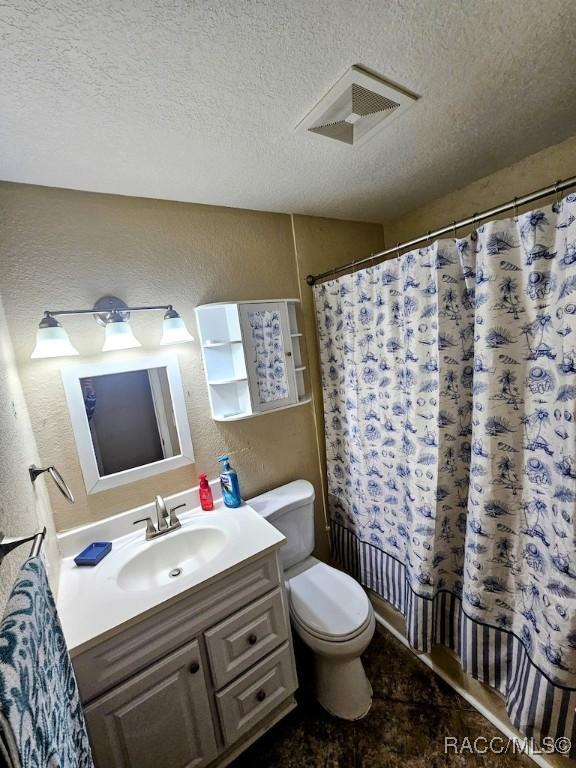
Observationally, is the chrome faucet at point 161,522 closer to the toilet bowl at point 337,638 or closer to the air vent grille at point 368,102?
the toilet bowl at point 337,638

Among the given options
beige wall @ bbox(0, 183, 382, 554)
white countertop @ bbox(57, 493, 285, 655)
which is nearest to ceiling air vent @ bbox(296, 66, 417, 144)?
beige wall @ bbox(0, 183, 382, 554)

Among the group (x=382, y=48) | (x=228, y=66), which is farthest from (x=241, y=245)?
(x=382, y=48)

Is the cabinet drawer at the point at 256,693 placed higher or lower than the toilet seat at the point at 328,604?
lower

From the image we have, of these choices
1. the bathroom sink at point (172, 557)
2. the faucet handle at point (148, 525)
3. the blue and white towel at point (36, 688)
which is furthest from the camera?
the faucet handle at point (148, 525)

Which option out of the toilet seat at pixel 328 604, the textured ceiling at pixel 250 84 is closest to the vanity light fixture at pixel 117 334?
the textured ceiling at pixel 250 84

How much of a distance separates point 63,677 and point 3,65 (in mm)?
1305

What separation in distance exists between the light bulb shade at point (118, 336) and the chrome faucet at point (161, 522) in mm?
666

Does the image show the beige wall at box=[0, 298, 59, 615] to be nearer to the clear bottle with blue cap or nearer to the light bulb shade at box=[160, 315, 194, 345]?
the light bulb shade at box=[160, 315, 194, 345]

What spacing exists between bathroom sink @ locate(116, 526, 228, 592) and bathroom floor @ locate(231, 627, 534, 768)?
2.48ft

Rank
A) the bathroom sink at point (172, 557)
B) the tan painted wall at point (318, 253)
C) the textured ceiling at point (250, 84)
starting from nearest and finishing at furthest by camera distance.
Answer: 1. the textured ceiling at point (250, 84)
2. the bathroom sink at point (172, 557)
3. the tan painted wall at point (318, 253)

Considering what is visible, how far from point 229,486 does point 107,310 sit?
3.07ft

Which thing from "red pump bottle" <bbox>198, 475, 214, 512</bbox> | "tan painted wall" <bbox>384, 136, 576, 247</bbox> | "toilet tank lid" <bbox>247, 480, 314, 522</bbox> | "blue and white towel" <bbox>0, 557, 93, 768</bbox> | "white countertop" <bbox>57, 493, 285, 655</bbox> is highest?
"tan painted wall" <bbox>384, 136, 576, 247</bbox>

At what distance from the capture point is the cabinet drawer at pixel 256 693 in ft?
3.79

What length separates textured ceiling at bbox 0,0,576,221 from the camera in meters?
0.67
